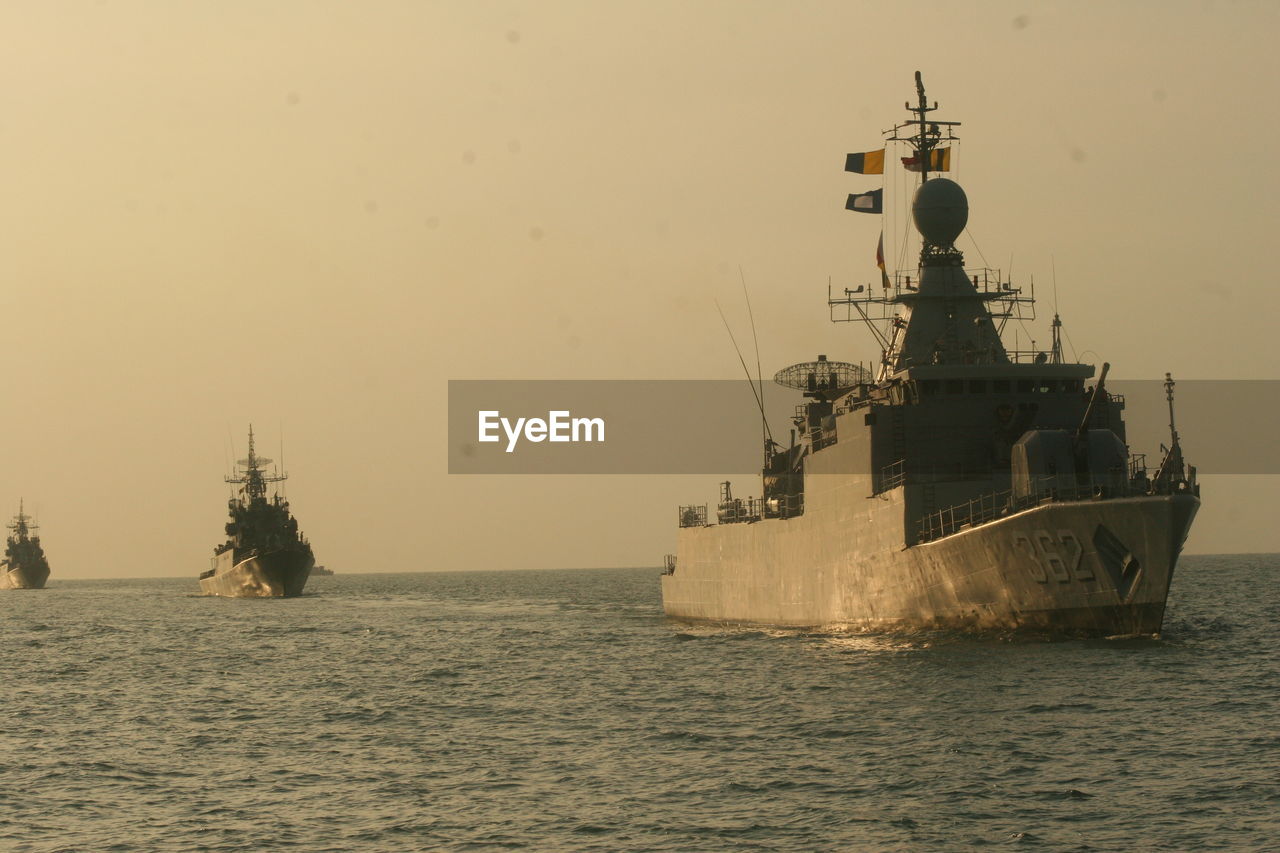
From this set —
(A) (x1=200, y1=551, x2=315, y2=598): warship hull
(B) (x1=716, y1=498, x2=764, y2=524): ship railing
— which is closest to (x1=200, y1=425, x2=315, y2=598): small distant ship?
(A) (x1=200, y1=551, x2=315, y2=598): warship hull

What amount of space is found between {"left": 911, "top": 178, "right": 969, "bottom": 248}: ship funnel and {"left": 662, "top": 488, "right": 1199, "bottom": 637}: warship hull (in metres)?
8.05

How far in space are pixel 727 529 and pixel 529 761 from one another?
2868cm

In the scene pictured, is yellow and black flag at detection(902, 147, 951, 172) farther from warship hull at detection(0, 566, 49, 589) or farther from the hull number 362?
warship hull at detection(0, 566, 49, 589)

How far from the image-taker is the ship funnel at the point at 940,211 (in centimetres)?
4047

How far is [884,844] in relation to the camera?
1608cm

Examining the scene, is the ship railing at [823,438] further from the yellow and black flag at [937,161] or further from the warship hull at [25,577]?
the warship hull at [25,577]

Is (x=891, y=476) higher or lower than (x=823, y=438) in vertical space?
lower

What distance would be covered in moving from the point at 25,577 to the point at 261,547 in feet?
236

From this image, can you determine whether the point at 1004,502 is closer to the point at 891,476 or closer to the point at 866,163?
the point at 891,476

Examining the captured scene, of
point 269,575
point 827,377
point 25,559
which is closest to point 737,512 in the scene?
point 827,377

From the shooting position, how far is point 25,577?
6457 inches

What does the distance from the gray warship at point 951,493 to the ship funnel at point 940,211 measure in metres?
0.06

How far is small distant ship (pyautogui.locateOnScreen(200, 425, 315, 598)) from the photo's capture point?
102 meters

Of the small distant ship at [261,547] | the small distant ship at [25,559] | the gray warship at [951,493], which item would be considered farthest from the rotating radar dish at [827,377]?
the small distant ship at [25,559]
